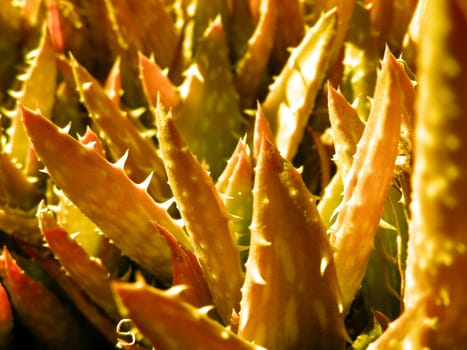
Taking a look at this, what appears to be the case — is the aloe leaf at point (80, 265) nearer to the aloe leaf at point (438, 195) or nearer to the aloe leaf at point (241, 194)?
the aloe leaf at point (241, 194)

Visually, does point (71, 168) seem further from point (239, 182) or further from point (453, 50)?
point (453, 50)

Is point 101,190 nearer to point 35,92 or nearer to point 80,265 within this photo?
point 80,265

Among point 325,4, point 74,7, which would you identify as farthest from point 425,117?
point 74,7

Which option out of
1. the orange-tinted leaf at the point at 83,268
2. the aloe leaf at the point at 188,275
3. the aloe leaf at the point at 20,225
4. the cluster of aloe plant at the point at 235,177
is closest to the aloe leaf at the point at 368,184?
the cluster of aloe plant at the point at 235,177

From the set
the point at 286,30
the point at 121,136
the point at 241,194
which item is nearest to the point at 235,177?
the point at 241,194

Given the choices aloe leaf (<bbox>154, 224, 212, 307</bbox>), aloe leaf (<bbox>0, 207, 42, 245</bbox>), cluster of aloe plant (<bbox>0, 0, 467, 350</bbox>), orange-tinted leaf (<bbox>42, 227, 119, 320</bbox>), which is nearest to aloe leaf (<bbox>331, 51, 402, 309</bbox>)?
cluster of aloe plant (<bbox>0, 0, 467, 350</bbox>)
